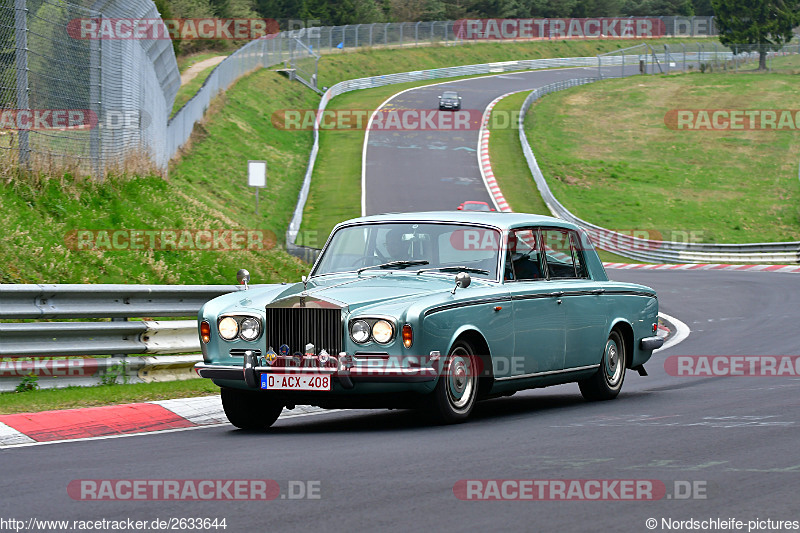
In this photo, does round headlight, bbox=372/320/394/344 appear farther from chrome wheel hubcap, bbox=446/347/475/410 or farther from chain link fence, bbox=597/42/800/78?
chain link fence, bbox=597/42/800/78

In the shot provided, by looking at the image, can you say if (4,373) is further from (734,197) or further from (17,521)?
(734,197)

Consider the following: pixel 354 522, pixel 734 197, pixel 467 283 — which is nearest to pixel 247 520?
pixel 354 522

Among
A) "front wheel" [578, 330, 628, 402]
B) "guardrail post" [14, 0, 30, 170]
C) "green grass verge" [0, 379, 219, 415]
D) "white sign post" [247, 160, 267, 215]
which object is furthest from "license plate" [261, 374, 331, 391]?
"white sign post" [247, 160, 267, 215]

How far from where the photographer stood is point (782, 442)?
762 centimetres

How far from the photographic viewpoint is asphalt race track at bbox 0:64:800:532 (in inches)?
213

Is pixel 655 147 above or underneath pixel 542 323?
above

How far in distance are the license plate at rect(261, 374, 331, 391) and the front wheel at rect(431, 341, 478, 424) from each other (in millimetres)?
874

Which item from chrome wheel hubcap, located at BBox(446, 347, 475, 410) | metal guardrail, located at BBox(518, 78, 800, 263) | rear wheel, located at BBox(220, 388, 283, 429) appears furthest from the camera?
metal guardrail, located at BBox(518, 78, 800, 263)

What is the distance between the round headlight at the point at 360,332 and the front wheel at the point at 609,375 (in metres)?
3.17

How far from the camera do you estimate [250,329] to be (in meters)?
8.57

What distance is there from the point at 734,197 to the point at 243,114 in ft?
73.8

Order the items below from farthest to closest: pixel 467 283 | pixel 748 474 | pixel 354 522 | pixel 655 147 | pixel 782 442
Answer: pixel 655 147
pixel 467 283
pixel 782 442
pixel 748 474
pixel 354 522

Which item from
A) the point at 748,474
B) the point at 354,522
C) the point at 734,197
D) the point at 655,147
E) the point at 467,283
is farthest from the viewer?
the point at 655,147

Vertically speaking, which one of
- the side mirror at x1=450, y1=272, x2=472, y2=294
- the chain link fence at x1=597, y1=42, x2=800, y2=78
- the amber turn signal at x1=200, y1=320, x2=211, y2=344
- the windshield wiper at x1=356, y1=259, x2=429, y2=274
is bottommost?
the amber turn signal at x1=200, y1=320, x2=211, y2=344
